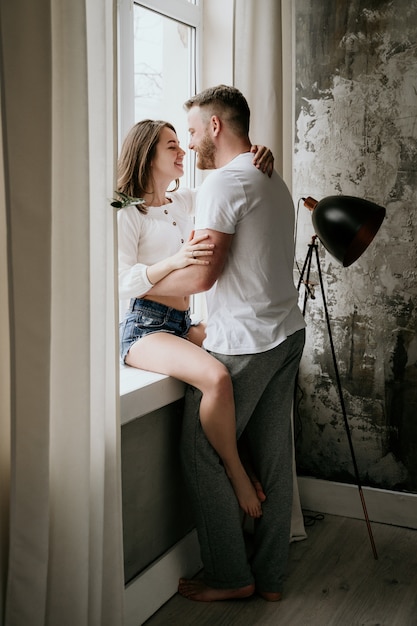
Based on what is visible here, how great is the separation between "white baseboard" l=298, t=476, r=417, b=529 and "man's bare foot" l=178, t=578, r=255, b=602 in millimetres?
932

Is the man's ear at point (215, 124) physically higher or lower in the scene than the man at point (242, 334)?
higher

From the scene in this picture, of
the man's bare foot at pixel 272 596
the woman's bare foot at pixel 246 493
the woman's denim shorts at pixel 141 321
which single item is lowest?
the man's bare foot at pixel 272 596

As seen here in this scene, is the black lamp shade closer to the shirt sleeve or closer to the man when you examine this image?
the man

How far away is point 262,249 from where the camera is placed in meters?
2.48

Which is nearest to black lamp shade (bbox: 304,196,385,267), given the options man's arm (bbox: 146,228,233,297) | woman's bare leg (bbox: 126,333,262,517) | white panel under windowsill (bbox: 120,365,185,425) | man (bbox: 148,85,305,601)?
man (bbox: 148,85,305,601)

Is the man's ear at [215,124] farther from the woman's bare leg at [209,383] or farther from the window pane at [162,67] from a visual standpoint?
the woman's bare leg at [209,383]

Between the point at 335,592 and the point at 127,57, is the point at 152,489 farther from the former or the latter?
the point at 127,57

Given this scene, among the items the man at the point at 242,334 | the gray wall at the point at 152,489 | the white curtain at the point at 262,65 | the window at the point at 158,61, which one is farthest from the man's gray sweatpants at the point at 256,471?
the window at the point at 158,61

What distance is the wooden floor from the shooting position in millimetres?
2516

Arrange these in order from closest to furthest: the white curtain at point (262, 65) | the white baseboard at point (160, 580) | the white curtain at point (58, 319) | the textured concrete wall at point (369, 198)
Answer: the white curtain at point (58, 319) → the white baseboard at point (160, 580) → the white curtain at point (262, 65) → the textured concrete wall at point (369, 198)

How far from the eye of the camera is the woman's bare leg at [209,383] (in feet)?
8.18

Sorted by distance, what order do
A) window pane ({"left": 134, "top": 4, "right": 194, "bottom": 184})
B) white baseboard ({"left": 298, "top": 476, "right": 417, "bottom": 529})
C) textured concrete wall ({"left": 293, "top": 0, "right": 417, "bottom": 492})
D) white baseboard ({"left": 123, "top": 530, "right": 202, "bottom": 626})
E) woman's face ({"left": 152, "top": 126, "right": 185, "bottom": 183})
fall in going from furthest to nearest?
white baseboard ({"left": 298, "top": 476, "right": 417, "bottom": 529}), textured concrete wall ({"left": 293, "top": 0, "right": 417, "bottom": 492}), window pane ({"left": 134, "top": 4, "right": 194, "bottom": 184}), woman's face ({"left": 152, "top": 126, "right": 185, "bottom": 183}), white baseboard ({"left": 123, "top": 530, "right": 202, "bottom": 626})

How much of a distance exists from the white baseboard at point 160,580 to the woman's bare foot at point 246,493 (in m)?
0.35

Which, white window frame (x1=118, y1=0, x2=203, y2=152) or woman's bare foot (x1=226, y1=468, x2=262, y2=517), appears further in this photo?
white window frame (x1=118, y1=0, x2=203, y2=152)
